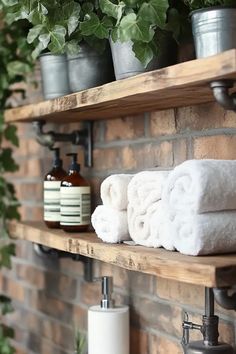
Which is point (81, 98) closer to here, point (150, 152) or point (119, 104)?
point (119, 104)

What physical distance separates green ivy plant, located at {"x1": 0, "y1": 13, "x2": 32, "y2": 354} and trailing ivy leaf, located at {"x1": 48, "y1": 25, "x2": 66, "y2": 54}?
1.71ft

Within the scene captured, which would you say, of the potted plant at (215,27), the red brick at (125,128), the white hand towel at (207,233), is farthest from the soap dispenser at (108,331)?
the potted plant at (215,27)

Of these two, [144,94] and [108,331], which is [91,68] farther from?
[108,331]

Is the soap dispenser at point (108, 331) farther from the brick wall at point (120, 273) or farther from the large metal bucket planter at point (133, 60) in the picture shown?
the large metal bucket planter at point (133, 60)

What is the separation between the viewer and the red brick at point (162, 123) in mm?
1553

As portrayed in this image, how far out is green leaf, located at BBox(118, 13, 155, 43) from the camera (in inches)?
49.8

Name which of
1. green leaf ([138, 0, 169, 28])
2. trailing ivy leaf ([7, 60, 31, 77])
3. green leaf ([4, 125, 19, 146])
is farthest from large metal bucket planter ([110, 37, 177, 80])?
green leaf ([4, 125, 19, 146])

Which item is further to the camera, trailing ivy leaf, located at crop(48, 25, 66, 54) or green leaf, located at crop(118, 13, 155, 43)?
trailing ivy leaf, located at crop(48, 25, 66, 54)

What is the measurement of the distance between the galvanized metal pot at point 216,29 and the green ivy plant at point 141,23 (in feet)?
0.35

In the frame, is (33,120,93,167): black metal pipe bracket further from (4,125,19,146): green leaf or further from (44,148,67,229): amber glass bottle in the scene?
(4,125,19,146): green leaf

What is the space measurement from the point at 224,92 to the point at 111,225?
1.41 feet

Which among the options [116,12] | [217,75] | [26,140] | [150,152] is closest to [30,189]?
[26,140]

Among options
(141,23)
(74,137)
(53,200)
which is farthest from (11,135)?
(141,23)

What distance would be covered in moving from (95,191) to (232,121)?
22.9 inches
